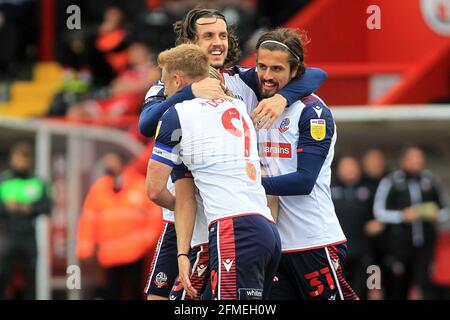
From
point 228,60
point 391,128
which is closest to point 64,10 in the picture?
point 391,128

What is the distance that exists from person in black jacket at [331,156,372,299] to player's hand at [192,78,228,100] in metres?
6.98

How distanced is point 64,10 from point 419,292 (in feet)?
24.1

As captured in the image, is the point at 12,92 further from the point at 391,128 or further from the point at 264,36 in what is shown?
the point at 264,36

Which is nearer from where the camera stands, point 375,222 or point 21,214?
point 375,222

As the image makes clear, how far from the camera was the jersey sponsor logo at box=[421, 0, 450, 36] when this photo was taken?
14.3 meters

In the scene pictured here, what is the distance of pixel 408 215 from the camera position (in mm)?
14094

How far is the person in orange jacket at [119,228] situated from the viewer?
555 inches

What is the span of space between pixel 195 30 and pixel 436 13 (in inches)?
275

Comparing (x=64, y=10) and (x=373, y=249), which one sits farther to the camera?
(x=64, y=10)

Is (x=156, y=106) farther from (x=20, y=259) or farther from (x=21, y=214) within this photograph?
(x=20, y=259)

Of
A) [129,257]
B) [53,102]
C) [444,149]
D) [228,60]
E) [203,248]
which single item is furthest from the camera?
[53,102]

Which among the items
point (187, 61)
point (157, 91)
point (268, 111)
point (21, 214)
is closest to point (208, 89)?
point (187, 61)

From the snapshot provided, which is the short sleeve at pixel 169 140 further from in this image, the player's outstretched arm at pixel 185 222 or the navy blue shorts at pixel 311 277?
the navy blue shorts at pixel 311 277

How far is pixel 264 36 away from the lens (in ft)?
25.3
